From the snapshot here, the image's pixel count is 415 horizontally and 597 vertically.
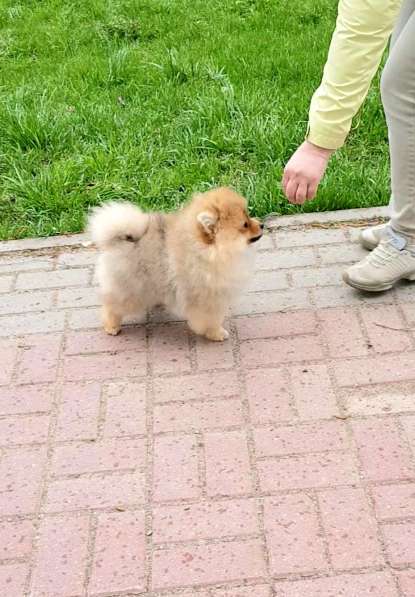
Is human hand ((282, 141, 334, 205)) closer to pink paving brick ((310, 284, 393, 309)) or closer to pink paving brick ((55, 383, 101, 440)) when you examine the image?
pink paving brick ((310, 284, 393, 309))

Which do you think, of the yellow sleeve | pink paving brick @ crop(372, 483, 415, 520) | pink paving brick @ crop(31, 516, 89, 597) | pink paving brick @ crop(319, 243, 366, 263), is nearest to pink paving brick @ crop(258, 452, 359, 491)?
pink paving brick @ crop(372, 483, 415, 520)

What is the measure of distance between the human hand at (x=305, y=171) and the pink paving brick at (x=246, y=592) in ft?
5.13

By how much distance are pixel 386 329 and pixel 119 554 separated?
67.5 inches

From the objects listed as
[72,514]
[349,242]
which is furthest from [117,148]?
[72,514]

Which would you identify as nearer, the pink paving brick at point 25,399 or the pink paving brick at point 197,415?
the pink paving brick at point 197,415

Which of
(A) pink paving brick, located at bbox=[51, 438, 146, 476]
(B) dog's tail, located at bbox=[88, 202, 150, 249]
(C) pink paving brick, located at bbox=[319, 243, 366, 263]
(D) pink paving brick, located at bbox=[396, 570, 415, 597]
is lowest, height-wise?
(C) pink paving brick, located at bbox=[319, 243, 366, 263]

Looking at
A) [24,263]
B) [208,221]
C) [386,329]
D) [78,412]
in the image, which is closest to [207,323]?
[208,221]

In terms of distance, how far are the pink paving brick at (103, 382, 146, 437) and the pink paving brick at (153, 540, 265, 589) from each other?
0.67m

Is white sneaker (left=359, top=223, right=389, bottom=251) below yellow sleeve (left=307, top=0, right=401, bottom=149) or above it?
below

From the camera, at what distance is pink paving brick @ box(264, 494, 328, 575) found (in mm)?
2619

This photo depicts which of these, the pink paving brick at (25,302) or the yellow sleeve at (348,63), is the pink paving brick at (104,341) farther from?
the yellow sleeve at (348,63)

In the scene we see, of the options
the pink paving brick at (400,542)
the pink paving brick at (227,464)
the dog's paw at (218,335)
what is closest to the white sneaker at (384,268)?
the dog's paw at (218,335)

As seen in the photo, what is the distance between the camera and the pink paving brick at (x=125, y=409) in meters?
3.29

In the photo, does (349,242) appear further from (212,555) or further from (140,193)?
(212,555)
